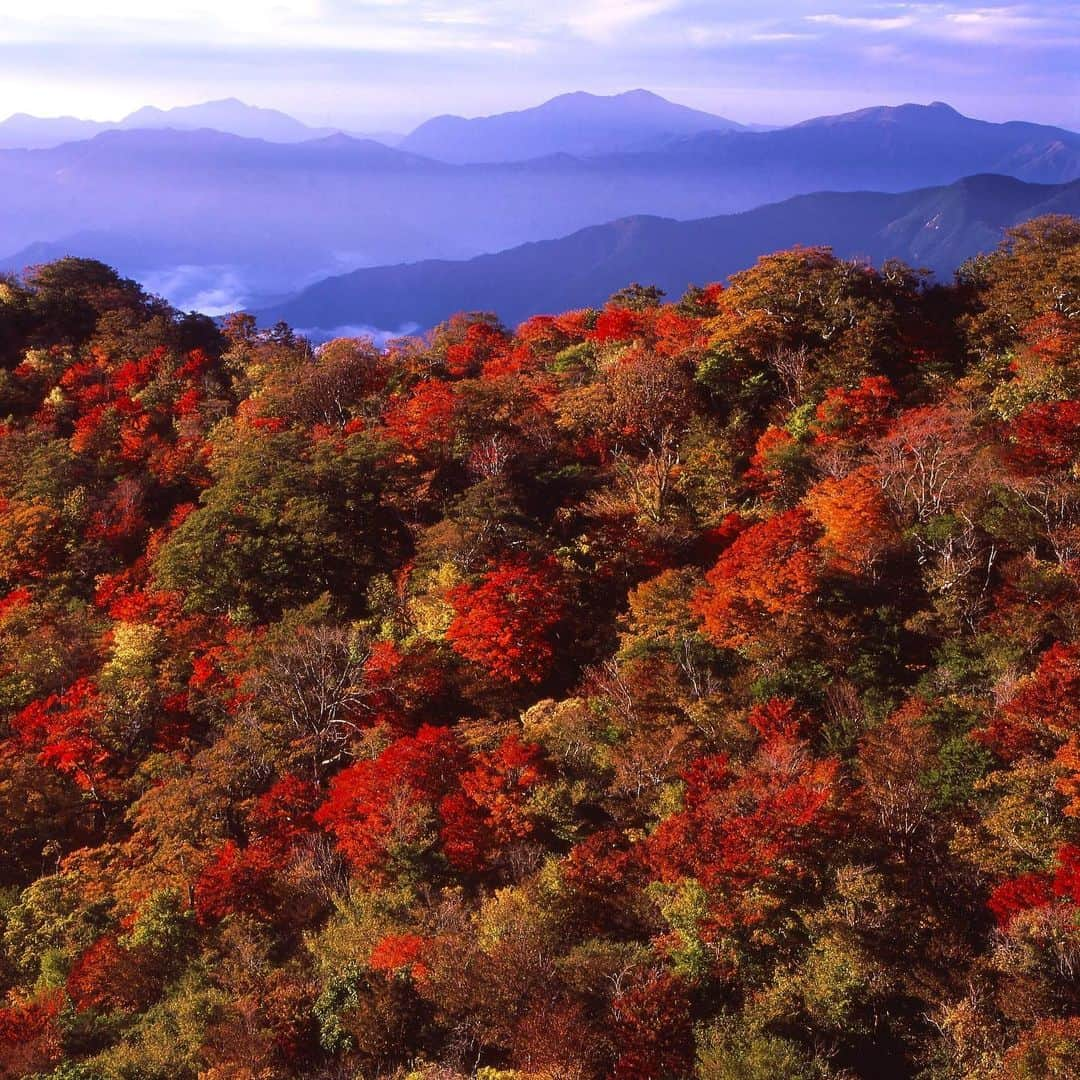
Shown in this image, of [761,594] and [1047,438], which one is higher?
[1047,438]

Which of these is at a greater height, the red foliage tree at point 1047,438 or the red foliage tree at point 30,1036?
the red foliage tree at point 1047,438

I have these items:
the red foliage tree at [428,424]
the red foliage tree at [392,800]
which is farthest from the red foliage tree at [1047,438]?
the red foliage tree at [428,424]

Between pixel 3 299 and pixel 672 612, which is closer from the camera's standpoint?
pixel 672 612

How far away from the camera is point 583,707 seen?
25922 millimetres

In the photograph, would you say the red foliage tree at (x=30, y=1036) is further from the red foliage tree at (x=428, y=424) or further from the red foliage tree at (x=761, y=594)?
the red foliage tree at (x=428, y=424)

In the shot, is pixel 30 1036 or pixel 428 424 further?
pixel 428 424

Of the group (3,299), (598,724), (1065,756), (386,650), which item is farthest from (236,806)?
(3,299)

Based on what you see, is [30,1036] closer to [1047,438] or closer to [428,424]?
[428,424]

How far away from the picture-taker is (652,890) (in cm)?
1936

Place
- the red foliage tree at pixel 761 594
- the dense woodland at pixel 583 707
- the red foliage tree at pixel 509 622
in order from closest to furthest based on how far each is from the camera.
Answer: the dense woodland at pixel 583 707 < the red foliage tree at pixel 761 594 < the red foliage tree at pixel 509 622

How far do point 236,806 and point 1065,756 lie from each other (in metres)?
21.8

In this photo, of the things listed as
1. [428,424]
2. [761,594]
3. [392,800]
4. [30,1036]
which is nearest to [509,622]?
[392,800]

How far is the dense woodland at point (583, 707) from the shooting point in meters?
17.6

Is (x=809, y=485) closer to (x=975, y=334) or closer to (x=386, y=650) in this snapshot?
(x=975, y=334)
